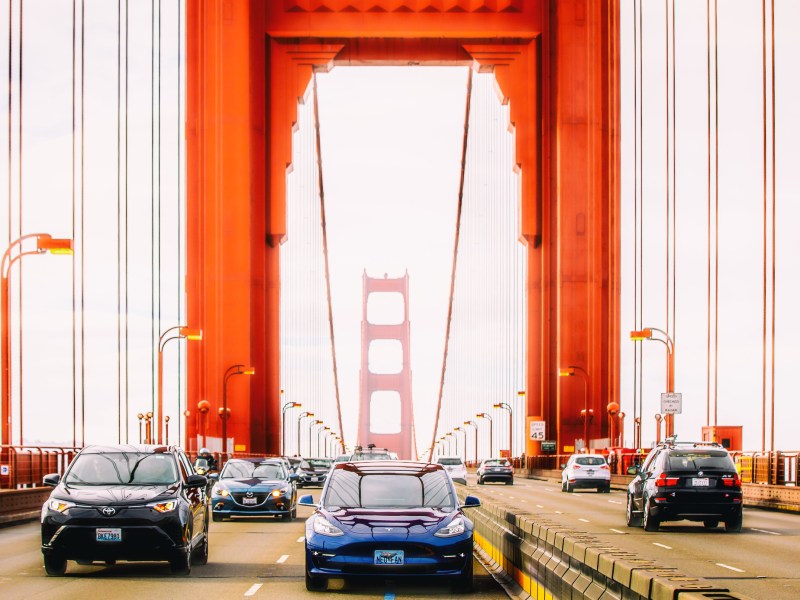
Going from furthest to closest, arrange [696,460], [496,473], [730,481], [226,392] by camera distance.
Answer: [496,473]
[226,392]
[696,460]
[730,481]

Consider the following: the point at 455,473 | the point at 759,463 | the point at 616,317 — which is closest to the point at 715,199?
the point at 759,463

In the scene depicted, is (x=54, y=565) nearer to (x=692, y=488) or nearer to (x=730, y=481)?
(x=692, y=488)

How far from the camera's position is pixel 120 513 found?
1473cm

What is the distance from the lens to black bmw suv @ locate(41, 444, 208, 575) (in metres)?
14.7

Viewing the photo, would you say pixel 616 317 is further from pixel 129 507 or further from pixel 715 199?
pixel 129 507

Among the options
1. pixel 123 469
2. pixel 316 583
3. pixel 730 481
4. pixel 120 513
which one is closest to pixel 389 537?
pixel 316 583

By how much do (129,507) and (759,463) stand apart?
28.1 meters

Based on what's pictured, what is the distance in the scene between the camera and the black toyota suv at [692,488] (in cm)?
2334

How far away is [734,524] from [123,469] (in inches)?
478

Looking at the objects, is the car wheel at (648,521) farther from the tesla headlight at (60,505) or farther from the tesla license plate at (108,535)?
the tesla headlight at (60,505)

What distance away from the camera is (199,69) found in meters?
65.8

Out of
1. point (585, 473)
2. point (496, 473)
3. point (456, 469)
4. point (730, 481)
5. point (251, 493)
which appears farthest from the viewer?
point (496, 473)

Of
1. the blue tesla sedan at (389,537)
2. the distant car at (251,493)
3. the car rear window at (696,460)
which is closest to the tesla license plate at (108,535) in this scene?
the blue tesla sedan at (389,537)

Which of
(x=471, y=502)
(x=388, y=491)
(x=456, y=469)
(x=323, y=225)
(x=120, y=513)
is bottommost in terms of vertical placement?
(x=456, y=469)
